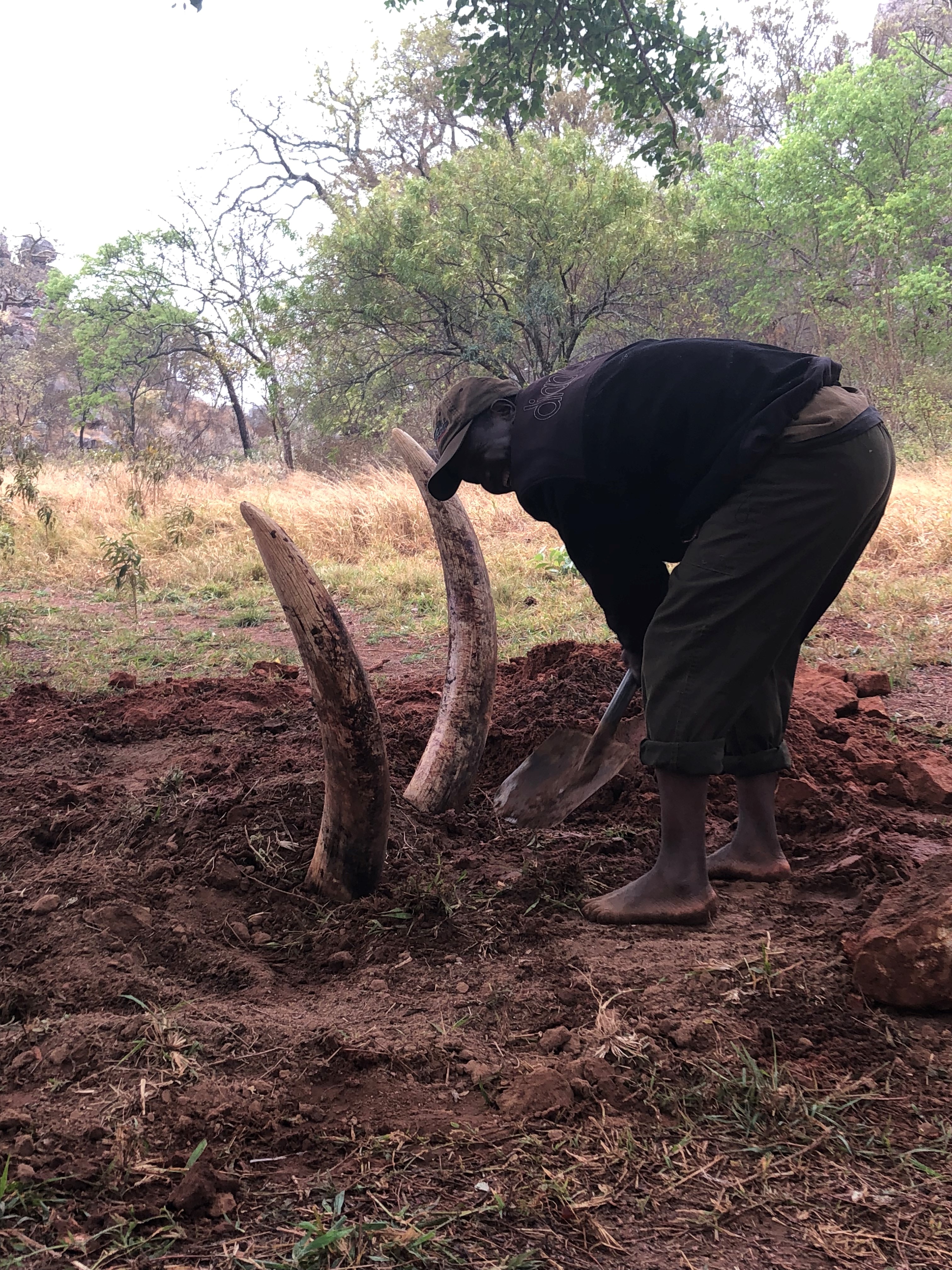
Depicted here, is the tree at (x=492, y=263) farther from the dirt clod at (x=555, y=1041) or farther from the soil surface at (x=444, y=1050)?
the dirt clod at (x=555, y=1041)

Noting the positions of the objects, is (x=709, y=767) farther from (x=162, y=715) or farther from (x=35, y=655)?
(x=35, y=655)

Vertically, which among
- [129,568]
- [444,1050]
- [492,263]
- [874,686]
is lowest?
[444,1050]

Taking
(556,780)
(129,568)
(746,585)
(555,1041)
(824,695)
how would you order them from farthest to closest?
(129,568) → (824,695) → (556,780) → (746,585) → (555,1041)

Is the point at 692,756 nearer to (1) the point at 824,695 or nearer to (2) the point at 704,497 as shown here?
(2) the point at 704,497

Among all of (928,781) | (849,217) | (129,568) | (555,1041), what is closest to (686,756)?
(555,1041)

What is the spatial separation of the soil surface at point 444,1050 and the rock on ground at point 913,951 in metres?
0.05

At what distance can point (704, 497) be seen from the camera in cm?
228

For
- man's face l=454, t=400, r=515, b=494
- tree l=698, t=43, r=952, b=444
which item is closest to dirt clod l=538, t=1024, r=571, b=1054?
man's face l=454, t=400, r=515, b=494

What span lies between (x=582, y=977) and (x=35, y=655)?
4.99 m

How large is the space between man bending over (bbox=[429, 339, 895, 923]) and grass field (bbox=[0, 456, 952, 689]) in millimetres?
331

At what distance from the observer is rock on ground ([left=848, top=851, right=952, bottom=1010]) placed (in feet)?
6.16

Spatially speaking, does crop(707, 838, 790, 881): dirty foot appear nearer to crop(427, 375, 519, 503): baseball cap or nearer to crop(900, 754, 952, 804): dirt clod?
crop(900, 754, 952, 804): dirt clod

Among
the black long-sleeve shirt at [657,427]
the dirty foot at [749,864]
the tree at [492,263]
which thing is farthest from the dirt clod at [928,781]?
the tree at [492,263]

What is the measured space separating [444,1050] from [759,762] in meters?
1.25
